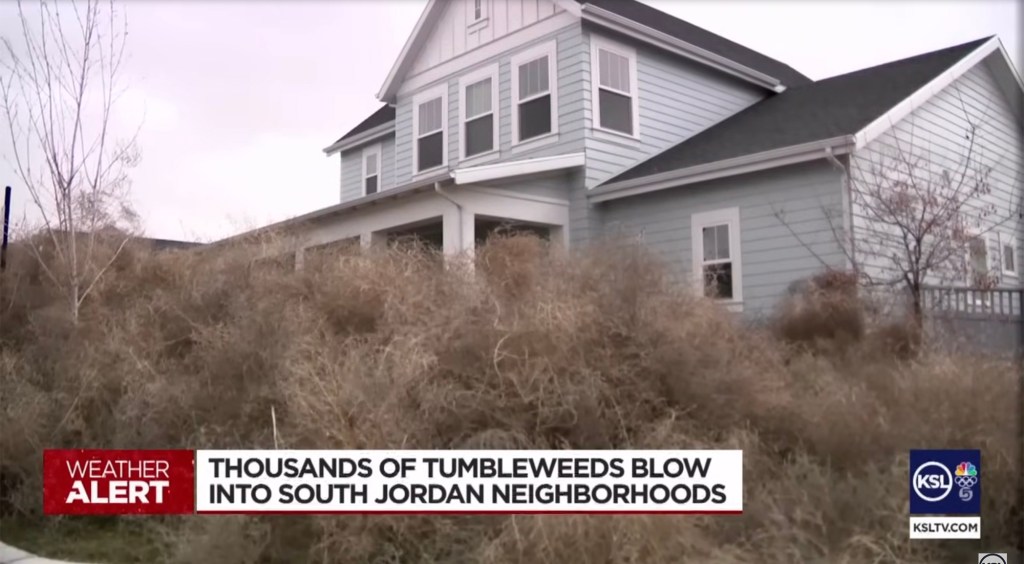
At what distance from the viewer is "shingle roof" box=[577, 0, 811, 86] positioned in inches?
580

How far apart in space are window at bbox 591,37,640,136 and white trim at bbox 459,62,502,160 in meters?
1.91

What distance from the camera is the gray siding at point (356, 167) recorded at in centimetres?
1992

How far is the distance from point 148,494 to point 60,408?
5.69 ft

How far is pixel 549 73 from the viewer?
13.3 metres

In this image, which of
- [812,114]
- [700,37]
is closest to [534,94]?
[812,114]

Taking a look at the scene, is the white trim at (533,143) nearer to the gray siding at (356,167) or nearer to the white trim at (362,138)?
the gray siding at (356,167)

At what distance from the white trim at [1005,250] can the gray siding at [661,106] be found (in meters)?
4.69

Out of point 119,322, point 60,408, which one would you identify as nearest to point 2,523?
point 60,408

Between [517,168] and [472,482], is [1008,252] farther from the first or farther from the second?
[472,482]

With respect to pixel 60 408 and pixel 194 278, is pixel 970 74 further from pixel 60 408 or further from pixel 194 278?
pixel 60 408

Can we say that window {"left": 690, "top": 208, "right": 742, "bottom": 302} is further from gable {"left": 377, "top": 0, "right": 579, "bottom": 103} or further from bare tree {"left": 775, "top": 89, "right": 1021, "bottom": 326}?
gable {"left": 377, "top": 0, "right": 579, "bottom": 103}

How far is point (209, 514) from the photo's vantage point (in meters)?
5.09

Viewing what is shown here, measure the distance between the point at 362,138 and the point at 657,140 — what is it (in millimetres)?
9176

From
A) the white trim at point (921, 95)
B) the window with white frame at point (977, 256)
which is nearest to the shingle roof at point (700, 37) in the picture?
the white trim at point (921, 95)
